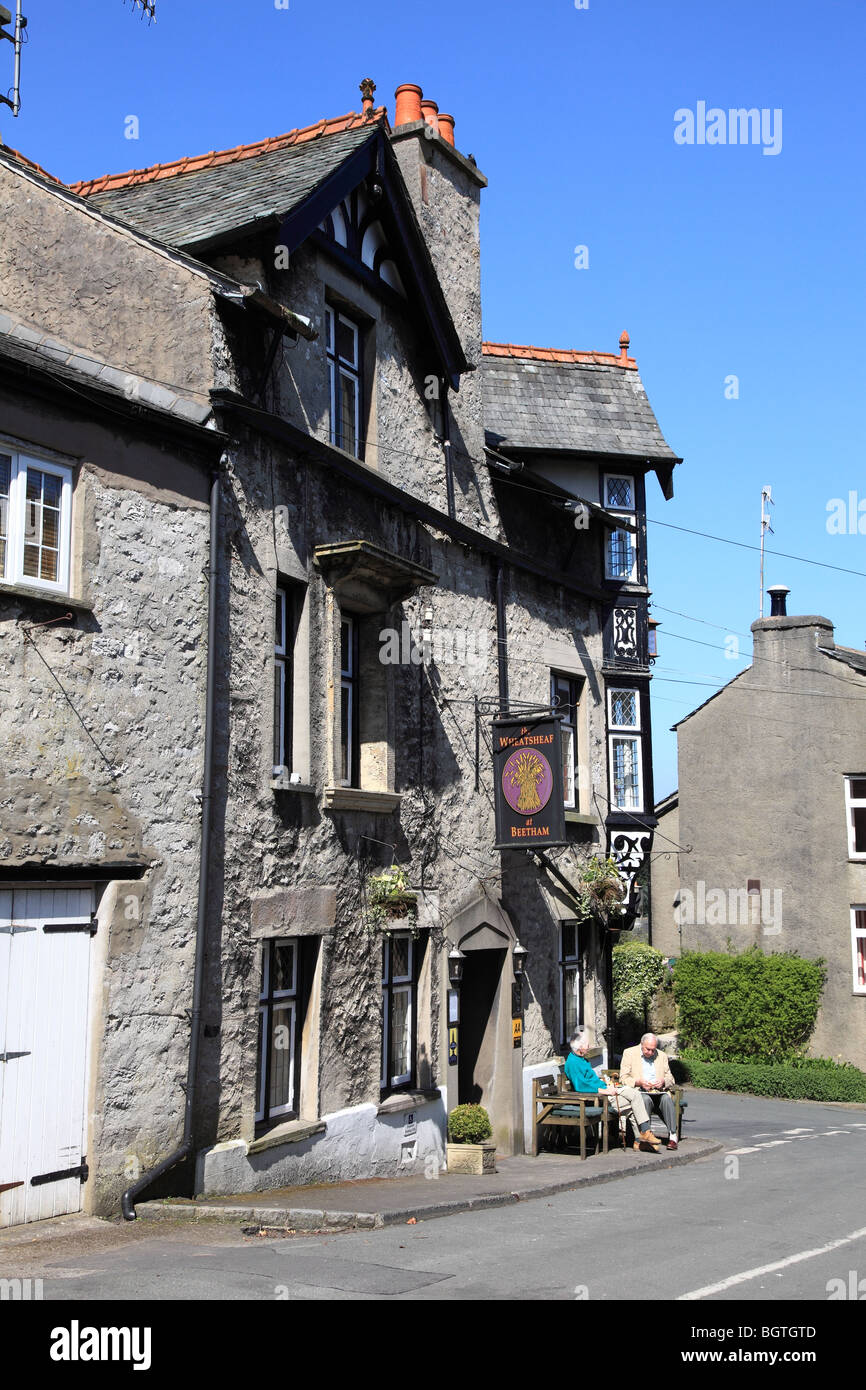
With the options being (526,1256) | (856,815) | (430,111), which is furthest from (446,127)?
(856,815)

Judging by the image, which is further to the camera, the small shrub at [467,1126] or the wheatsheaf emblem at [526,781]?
the wheatsheaf emblem at [526,781]

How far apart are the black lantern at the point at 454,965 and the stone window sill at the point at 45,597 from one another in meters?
6.72

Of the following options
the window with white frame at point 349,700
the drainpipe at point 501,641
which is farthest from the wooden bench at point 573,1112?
the window with white frame at point 349,700

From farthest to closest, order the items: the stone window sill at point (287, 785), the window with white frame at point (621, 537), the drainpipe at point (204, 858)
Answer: the window with white frame at point (621, 537) → the stone window sill at point (287, 785) → the drainpipe at point (204, 858)

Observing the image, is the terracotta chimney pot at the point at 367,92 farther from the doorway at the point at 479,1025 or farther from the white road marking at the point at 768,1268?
the white road marking at the point at 768,1268

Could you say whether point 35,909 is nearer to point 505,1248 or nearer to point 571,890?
point 505,1248

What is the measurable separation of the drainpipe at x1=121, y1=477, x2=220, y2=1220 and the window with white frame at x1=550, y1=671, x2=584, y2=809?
8105mm

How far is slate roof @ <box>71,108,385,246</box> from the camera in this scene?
1215 cm

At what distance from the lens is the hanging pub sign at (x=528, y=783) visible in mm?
15016

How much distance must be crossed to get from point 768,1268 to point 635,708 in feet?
38.7

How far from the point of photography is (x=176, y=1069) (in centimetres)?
1004

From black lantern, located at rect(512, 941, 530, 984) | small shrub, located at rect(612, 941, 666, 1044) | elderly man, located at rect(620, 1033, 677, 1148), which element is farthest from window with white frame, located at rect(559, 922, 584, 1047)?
small shrub, located at rect(612, 941, 666, 1044)

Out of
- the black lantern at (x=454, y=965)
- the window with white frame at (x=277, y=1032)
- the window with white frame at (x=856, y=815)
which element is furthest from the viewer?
the window with white frame at (x=856, y=815)

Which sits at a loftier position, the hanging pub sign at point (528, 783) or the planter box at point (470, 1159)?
the hanging pub sign at point (528, 783)
